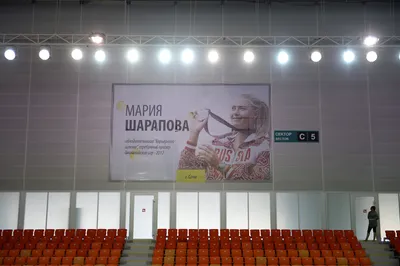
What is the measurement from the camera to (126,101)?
59.0 feet

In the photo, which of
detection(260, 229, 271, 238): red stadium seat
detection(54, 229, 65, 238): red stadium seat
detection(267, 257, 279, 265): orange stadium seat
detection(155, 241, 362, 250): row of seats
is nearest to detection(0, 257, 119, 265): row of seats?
detection(54, 229, 65, 238): red stadium seat

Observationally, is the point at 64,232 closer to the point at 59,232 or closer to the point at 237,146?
the point at 59,232

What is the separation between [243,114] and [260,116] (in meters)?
0.68

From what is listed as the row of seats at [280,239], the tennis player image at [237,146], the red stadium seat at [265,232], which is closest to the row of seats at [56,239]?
the row of seats at [280,239]

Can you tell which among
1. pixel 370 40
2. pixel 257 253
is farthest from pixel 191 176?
pixel 370 40

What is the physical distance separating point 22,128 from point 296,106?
1090cm

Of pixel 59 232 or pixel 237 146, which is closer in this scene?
pixel 59 232

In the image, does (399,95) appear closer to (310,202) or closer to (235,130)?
(310,202)

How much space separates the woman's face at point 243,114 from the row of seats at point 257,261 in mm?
5657

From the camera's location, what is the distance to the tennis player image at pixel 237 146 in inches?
695

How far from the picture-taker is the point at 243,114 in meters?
17.9

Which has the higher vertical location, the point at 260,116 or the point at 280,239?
the point at 260,116

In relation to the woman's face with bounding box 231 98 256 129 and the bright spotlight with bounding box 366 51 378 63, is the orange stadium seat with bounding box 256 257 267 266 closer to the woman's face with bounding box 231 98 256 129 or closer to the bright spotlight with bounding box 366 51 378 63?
the woman's face with bounding box 231 98 256 129

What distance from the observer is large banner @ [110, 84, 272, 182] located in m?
17.6
